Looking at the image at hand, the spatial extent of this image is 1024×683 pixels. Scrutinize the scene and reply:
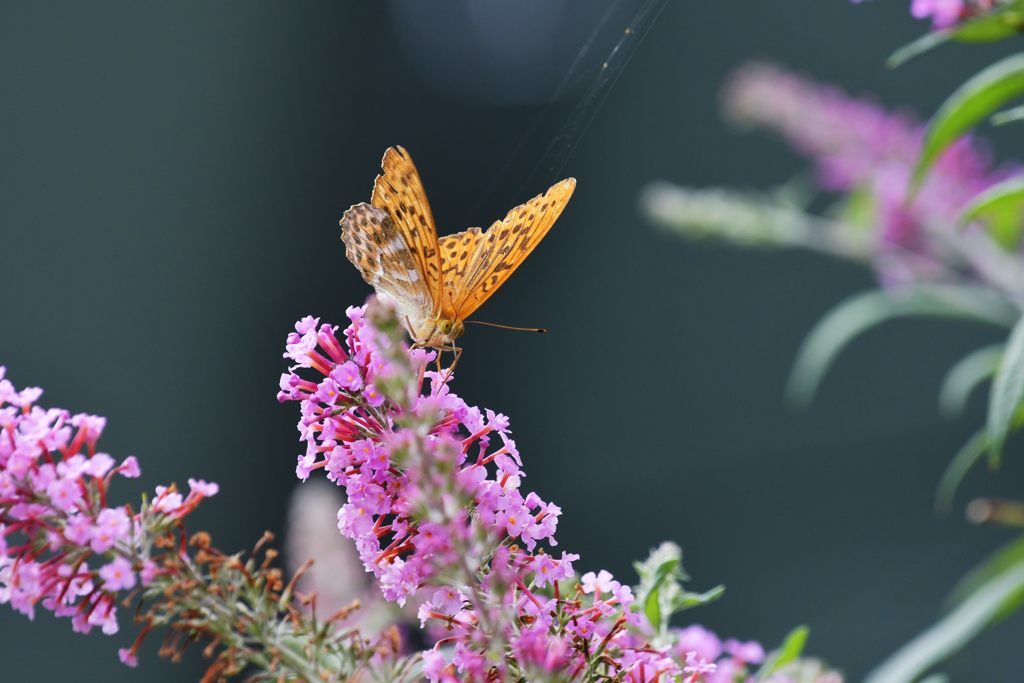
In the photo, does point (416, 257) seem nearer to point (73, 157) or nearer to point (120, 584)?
point (120, 584)

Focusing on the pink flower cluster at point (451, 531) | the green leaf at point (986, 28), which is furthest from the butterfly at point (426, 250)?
the green leaf at point (986, 28)

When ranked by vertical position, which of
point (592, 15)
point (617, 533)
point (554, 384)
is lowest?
point (617, 533)

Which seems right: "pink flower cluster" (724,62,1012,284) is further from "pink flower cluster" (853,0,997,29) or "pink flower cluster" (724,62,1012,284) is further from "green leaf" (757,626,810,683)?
"green leaf" (757,626,810,683)

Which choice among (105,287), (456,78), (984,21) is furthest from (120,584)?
(456,78)

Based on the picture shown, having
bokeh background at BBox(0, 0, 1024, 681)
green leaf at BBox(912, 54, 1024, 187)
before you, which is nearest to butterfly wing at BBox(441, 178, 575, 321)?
green leaf at BBox(912, 54, 1024, 187)

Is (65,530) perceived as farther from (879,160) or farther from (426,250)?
(879,160)

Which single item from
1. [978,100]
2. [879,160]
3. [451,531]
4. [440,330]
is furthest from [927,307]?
[451,531]

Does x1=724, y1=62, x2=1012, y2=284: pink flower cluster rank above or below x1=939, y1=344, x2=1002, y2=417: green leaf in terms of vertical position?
above
